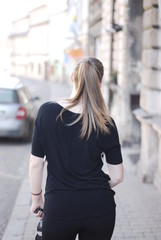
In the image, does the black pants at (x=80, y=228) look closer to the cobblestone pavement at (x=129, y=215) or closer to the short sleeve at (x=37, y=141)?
the short sleeve at (x=37, y=141)

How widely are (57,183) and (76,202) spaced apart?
0.50 feet

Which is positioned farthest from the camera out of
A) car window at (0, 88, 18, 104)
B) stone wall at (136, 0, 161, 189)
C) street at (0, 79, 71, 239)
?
car window at (0, 88, 18, 104)

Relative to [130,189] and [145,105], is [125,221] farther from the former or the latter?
[145,105]

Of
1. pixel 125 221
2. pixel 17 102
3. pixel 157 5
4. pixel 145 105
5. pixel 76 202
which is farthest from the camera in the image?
pixel 17 102

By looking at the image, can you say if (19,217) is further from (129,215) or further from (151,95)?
(151,95)

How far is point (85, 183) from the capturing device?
2.30 meters

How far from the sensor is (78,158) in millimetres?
2293

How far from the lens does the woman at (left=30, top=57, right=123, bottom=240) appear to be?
229 cm

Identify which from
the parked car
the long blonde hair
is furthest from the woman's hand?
the parked car

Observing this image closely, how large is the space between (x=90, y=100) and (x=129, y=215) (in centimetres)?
301

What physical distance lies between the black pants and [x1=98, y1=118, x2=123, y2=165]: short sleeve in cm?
31

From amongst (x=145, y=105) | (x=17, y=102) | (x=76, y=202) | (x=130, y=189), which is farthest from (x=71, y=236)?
(x=17, y=102)

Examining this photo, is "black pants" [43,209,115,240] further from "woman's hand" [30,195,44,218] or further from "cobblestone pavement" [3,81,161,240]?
"cobblestone pavement" [3,81,161,240]

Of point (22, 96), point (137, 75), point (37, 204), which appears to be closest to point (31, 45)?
point (22, 96)
